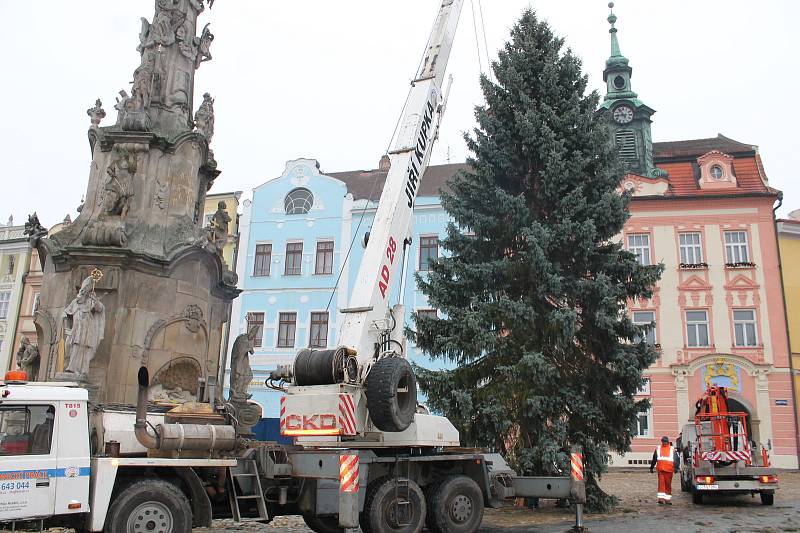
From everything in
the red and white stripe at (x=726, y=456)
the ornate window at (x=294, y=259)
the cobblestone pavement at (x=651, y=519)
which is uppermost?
the ornate window at (x=294, y=259)

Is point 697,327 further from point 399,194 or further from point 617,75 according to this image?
point 399,194

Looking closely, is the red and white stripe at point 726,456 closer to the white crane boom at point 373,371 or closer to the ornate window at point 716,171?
the white crane boom at point 373,371

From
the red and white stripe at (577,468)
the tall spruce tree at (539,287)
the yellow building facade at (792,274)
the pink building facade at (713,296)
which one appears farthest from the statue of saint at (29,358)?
the yellow building facade at (792,274)

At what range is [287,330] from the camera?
30391mm

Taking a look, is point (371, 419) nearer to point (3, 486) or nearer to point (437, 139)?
point (3, 486)

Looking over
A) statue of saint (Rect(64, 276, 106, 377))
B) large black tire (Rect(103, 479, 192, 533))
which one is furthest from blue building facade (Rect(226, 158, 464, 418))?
large black tire (Rect(103, 479, 192, 533))

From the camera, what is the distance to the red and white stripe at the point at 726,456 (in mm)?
13547

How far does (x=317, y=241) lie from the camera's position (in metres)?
31.1

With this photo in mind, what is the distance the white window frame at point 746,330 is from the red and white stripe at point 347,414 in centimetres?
2426

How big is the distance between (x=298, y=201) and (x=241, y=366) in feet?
62.3

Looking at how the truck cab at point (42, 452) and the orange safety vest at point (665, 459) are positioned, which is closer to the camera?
the truck cab at point (42, 452)

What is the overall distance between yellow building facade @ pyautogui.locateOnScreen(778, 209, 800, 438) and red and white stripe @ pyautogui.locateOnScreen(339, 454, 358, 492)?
26.1 meters

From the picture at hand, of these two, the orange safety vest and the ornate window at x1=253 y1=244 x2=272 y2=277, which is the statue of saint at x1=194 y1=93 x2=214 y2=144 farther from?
the ornate window at x1=253 y1=244 x2=272 y2=277

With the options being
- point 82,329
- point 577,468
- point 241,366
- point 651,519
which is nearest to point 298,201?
point 241,366
